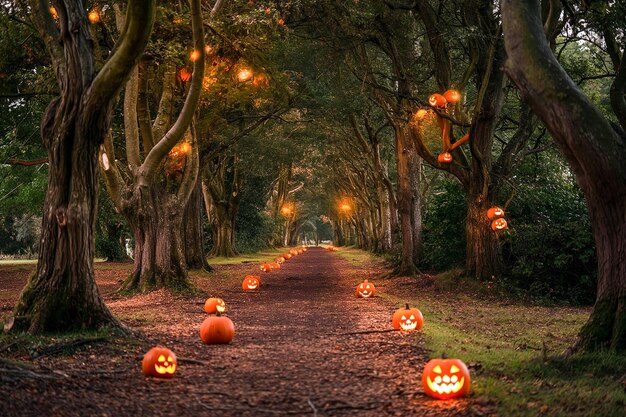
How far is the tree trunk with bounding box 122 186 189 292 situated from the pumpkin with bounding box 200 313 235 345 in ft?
25.2

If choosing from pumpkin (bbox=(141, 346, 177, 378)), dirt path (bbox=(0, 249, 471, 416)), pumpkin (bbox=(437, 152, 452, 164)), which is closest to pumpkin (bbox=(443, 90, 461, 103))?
pumpkin (bbox=(437, 152, 452, 164))

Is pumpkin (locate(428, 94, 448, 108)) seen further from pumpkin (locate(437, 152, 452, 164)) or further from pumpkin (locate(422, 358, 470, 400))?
pumpkin (locate(422, 358, 470, 400))

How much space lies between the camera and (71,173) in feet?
28.8

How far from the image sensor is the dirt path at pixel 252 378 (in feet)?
18.0

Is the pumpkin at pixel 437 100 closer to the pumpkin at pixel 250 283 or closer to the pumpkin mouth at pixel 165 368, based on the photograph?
the pumpkin at pixel 250 283

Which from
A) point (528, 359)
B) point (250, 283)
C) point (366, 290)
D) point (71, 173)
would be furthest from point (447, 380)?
point (250, 283)

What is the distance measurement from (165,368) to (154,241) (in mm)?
10804

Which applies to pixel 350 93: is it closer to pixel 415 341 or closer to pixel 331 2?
pixel 331 2

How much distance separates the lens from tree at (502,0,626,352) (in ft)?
21.2

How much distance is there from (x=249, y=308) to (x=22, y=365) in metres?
8.15

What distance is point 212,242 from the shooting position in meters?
45.0

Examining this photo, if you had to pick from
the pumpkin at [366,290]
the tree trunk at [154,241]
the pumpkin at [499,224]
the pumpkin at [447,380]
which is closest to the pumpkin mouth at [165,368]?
the pumpkin at [447,380]

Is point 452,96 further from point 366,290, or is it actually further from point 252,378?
point 252,378

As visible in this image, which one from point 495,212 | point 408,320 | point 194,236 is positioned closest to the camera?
point 408,320
